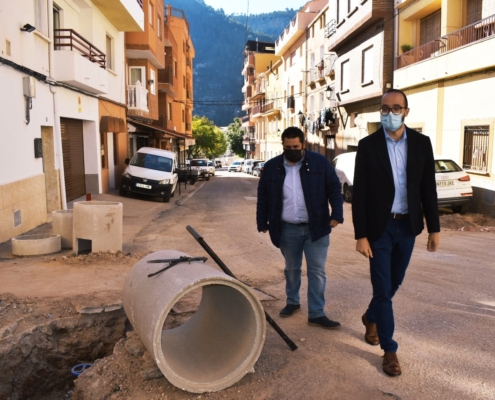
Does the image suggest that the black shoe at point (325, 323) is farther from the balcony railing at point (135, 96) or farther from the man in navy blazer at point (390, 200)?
the balcony railing at point (135, 96)

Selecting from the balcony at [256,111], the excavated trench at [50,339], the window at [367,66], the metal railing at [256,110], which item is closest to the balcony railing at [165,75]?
the window at [367,66]

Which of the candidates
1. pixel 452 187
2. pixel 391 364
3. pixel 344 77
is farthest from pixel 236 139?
pixel 391 364

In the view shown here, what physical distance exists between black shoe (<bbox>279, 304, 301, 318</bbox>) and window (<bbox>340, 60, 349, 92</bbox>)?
71.6ft

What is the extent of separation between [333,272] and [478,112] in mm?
9382

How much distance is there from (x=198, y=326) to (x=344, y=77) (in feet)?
78.1

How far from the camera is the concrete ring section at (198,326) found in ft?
11.5

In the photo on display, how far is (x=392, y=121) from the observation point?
12.6 feet

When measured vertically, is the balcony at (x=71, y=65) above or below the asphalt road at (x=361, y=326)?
above

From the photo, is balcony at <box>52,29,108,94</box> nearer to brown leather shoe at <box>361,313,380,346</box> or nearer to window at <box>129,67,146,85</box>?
window at <box>129,67,146,85</box>

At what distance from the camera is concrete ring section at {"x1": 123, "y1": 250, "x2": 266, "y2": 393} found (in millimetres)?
3498

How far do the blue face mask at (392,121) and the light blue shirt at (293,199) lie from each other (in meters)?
1.00

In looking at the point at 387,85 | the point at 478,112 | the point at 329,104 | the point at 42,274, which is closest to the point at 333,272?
the point at 42,274

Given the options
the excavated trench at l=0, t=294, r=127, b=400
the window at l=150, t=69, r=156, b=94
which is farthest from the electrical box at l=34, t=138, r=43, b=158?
the window at l=150, t=69, r=156, b=94

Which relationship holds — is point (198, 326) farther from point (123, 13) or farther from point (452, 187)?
point (123, 13)
